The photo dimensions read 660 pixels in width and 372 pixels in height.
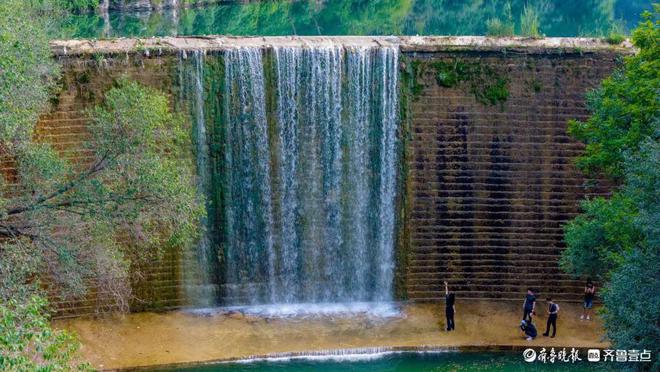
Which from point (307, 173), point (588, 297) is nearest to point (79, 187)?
point (307, 173)

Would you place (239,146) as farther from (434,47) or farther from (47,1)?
(47,1)

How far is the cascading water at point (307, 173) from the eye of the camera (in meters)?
16.4

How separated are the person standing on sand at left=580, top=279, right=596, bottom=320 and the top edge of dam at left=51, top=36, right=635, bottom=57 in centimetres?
420

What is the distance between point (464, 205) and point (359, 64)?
3256 millimetres

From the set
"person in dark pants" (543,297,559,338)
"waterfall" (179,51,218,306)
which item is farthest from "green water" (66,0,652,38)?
"person in dark pants" (543,297,559,338)

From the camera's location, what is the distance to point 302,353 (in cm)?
1534

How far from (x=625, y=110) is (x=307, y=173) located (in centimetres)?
579

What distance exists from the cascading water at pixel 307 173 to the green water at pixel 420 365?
2187 mm

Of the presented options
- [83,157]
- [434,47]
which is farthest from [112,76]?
[434,47]

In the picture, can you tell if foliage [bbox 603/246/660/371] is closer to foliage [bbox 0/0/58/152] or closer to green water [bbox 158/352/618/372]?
→ green water [bbox 158/352/618/372]

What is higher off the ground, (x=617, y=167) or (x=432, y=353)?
(x=617, y=167)

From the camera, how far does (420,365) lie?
50.0 feet

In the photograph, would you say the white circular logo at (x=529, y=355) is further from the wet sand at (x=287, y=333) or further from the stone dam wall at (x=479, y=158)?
the stone dam wall at (x=479, y=158)

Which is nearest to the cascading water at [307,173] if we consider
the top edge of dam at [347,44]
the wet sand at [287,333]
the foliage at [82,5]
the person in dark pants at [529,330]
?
the top edge of dam at [347,44]
